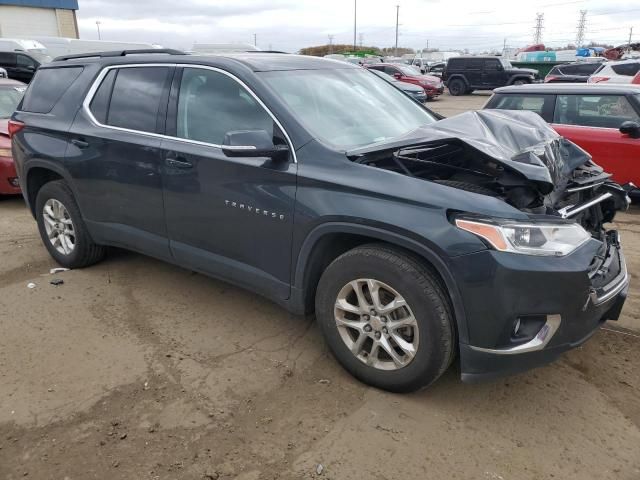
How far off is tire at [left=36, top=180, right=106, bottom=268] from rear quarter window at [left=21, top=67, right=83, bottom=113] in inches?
26.3

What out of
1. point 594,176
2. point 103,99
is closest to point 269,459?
point 594,176

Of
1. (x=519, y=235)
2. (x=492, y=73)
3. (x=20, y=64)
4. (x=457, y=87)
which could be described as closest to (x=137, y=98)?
(x=519, y=235)

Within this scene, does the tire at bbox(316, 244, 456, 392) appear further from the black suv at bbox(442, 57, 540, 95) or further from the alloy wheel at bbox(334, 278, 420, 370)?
the black suv at bbox(442, 57, 540, 95)

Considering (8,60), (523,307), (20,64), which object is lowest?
(523,307)

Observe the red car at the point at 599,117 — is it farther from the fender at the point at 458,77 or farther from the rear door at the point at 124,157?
the fender at the point at 458,77

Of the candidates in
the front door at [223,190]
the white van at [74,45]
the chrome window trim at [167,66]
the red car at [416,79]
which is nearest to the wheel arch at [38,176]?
the chrome window trim at [167,66]

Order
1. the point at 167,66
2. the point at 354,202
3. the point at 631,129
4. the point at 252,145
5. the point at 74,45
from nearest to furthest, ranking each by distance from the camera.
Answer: the point at 354,202 → the point at 252,145 → the point at 167,66 → the point at 631,129 → the point at 74,45

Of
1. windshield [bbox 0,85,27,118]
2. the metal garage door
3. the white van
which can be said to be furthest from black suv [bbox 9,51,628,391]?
the metal garage door

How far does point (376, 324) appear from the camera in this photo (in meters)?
2.87

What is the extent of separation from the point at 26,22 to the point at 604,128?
38.0 metres

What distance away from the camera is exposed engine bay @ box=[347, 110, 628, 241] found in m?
2.70

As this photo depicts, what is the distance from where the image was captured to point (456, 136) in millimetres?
2854

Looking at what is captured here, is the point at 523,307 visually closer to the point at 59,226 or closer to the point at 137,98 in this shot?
the point at 137,98

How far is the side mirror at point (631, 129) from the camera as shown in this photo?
6.20 meters
